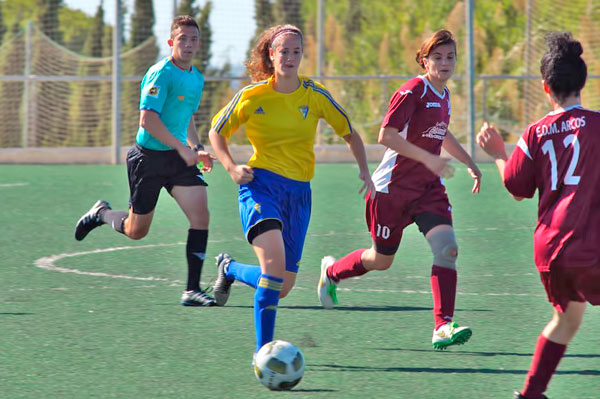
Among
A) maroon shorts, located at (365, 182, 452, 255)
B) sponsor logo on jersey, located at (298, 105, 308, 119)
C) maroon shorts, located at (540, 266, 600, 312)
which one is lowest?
maroon shorts, located at (540, 266, 600, 312)

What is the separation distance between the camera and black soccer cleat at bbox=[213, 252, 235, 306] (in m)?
7.35

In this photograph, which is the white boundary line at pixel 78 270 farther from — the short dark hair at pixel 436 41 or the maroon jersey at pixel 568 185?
the maroon jersey at pixel 568 185

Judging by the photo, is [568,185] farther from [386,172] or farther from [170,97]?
[170,97]

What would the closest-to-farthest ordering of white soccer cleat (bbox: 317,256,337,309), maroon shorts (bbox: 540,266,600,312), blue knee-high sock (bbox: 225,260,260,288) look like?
maroon shorts (bbox: 540,266,600,312)
blue knee-high sock (bbox: 225,260,260,288)
white soccer cleat (bbox: 317,256,337,309)

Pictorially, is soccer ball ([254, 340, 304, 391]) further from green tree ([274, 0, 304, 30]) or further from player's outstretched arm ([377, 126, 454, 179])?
green tree ([274, 0, 304, 30])

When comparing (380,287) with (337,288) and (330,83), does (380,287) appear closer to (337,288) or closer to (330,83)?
(337,288)

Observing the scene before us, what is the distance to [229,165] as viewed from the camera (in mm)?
6070

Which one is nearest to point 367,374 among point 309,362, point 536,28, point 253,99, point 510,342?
point 309,362

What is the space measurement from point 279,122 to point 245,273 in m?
1.11

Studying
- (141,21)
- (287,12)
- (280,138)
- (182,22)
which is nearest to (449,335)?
(280,138)

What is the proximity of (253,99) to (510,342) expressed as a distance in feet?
6.33

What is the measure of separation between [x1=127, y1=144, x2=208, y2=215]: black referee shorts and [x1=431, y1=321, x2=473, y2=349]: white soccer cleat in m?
2.34

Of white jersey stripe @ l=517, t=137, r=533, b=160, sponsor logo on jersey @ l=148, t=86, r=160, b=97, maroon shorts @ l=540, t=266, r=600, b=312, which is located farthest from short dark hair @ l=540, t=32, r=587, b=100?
sponsor logo on jersey @ l=148, t=86, r=160, b=97

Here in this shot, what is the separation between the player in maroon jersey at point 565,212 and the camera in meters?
4.81
